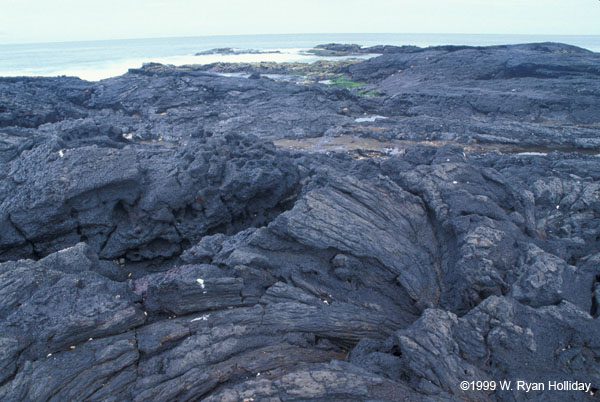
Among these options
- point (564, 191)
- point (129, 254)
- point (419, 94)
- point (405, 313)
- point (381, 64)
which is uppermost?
point (381, 64)

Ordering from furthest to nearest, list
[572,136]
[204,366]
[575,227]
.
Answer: [572,136] < [575,227] < [204,366]

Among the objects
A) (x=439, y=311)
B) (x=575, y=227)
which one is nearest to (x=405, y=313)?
(x=439, y=311)

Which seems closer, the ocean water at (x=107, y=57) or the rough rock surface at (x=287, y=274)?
the rough rock surface at (x=287, y=274)

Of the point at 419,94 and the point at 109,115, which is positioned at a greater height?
the point at 419,94

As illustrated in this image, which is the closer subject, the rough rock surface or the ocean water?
the rough rock surface

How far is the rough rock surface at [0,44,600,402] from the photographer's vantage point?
377 centimetres

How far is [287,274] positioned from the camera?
5.20 m

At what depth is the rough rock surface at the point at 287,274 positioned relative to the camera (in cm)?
377

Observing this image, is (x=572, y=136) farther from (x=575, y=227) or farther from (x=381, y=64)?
(x=381, y=64)

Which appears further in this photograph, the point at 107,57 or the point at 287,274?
the point at 107,57

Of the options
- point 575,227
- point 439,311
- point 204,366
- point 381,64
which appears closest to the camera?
point 204,366

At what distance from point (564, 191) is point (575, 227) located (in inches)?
50.4

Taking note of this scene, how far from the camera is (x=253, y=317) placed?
4.51m

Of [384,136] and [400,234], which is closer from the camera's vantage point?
[400,234]
